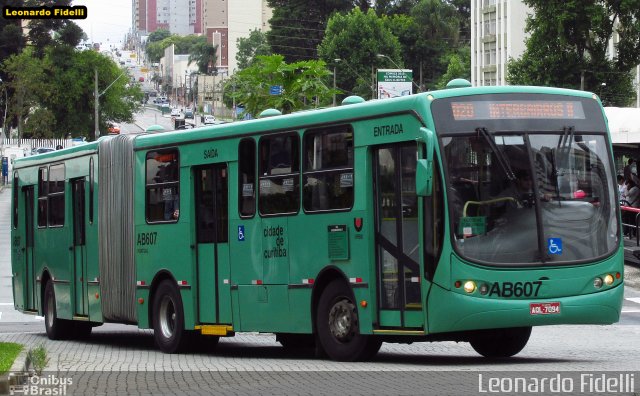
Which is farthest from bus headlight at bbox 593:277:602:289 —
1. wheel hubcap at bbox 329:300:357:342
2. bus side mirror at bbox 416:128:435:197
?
wheel hubcap at bbox 329:300:357:342

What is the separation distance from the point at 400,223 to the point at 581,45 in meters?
67.0

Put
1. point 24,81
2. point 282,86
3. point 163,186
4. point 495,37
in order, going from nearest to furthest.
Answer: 1. point 163,186
2. point 282,86
3. point 24,81
4. point 495,37

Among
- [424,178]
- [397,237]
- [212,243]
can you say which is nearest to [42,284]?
[212,243]

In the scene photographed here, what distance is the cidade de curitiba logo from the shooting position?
12378 millimetres

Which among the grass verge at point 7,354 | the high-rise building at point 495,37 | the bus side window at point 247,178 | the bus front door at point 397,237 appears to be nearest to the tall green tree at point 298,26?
the high-rise building at point 495,37

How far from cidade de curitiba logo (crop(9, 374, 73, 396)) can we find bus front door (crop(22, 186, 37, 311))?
11.0m

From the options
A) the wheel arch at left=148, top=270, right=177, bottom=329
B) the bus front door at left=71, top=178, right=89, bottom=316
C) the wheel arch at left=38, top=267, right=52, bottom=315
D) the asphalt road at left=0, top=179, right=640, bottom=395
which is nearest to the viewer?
the asphalt road at left=0, top=179, right=640, bottom=395

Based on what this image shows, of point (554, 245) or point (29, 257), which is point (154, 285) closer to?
point (29, 257)

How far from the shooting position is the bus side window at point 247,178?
17.6 m

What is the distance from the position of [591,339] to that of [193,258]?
640 centimetres

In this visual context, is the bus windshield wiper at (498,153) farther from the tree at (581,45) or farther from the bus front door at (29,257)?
the tree at (581,45)

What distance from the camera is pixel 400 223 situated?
14930 mm

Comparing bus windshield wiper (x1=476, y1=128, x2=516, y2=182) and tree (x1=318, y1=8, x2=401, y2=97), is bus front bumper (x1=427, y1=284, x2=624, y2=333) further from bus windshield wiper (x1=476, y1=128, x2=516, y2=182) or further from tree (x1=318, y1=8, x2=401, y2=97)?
tree (x1=318, y1=8, x2=401, y2=97)

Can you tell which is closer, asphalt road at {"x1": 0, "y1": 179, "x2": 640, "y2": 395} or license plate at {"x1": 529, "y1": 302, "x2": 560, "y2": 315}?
asphalt road at {"x1": 0, "y1": 179, "x2": 640, "y2": 395}
